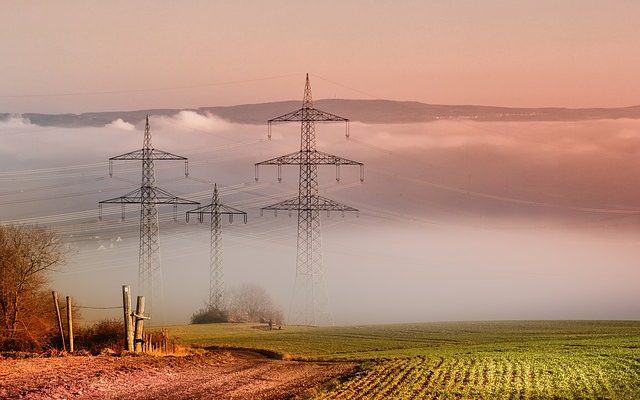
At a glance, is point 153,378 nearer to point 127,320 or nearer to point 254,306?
point 127,320

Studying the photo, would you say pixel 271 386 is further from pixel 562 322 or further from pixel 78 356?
pixel 562 322

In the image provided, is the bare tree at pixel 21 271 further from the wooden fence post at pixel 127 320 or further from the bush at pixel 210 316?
the bush at pixel 210 316

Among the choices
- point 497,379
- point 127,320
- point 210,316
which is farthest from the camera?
point 210,316

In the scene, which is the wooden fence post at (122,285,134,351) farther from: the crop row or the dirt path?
the crop row

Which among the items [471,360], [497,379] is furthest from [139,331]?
[497,379]

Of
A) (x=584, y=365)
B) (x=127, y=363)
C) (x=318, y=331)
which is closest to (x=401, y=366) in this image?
(x=584, y=365)
